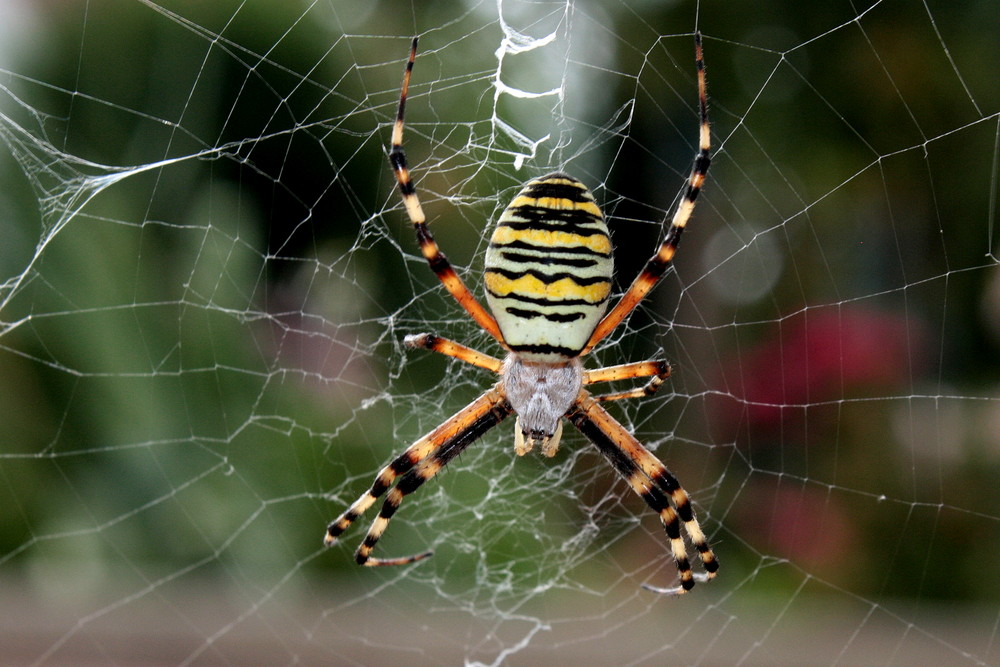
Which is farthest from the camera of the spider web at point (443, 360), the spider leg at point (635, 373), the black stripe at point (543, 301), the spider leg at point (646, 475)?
the spider web at point (443, 360)

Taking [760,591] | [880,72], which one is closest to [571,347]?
[760,591]

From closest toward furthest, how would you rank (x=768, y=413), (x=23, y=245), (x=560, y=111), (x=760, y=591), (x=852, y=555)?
(x=560, y=111), (x=23, y=245), (x=760, y=591), (x=852, y=555), (x=768, y=413)

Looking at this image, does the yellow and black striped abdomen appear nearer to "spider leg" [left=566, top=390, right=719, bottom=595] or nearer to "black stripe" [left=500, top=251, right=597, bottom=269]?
"black stripe" [left=500, top=251, right=597, bottom=269]

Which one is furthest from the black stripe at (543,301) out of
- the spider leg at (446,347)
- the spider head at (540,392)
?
the spider head at (540,392)

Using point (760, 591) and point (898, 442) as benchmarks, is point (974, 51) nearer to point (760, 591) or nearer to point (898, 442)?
point (898, 442)

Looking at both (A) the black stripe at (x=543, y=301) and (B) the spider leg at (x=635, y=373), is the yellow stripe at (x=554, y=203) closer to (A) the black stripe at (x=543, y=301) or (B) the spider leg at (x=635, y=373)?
(A) the black stripe at (x=543, y=301)

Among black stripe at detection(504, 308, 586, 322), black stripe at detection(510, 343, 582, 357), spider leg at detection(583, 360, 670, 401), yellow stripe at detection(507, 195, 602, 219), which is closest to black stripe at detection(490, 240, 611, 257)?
yellow stripe at detection(507, 195, 602, 219)
